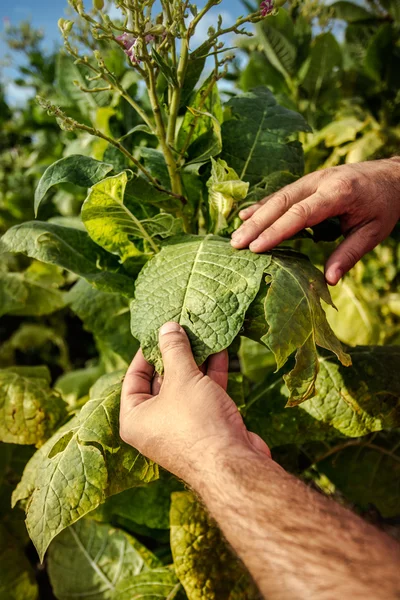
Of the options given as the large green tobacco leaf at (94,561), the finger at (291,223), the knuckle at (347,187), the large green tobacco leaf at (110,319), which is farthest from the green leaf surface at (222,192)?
the large green tobacco leaf at (94,561)

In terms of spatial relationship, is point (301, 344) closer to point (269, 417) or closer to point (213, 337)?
point (213, 337)

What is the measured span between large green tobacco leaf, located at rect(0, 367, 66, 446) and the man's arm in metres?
0.54

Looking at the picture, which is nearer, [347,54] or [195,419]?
[195,419]

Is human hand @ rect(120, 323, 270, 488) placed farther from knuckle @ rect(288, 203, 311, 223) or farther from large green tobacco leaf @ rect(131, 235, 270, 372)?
knuckle @ rect(288, 203, 311, 223)

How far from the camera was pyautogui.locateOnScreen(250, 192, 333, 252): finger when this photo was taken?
1110 millimetres

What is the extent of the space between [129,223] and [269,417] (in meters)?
0.66

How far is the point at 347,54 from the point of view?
3.03 meters

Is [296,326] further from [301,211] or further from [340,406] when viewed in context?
[340,406]

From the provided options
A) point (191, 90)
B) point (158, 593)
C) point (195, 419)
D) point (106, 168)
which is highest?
point (191, 90)

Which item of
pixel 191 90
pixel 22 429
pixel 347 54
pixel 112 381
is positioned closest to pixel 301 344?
pixel 112 381

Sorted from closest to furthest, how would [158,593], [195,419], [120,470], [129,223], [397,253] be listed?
[195,419], [120,470], [129,223], [158,593], [397,253]

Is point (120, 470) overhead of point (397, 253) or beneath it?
overhead

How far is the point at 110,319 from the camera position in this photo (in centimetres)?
161

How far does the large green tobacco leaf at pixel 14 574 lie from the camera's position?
1722 millimetres
